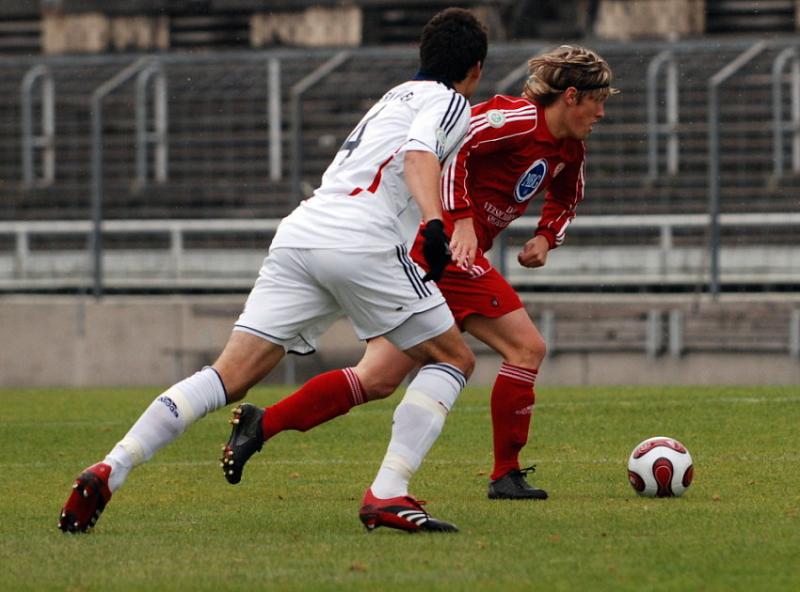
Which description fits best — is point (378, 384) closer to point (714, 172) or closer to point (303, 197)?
point (714, 172)

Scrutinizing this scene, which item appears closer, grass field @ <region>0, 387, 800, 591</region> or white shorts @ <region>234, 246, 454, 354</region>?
grass field @ <region>0, 387, 800, 591</region>

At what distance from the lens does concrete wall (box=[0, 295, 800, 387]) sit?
16766 millimetres

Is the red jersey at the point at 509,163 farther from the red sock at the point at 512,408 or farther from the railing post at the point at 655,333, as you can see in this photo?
the railing post at the point at 655,333

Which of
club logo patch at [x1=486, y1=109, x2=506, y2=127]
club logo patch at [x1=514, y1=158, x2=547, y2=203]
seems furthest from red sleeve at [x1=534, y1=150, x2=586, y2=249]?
club logo patch at [x1=486, y1=109, x2=506, y2=127]

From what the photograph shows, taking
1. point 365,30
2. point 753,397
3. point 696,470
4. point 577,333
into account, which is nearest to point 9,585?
point 696,470

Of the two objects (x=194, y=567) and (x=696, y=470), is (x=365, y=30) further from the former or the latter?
(x=194, y=567)

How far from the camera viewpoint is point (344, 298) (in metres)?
6.58

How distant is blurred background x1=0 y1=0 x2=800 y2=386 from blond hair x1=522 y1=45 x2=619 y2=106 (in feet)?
26.7

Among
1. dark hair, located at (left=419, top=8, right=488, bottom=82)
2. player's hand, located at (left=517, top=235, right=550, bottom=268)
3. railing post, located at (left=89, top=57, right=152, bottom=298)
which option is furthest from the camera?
railing post, located at (left=89, top=57, right=152, bottom=298)

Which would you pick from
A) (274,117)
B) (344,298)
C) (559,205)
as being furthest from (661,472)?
(274,117)

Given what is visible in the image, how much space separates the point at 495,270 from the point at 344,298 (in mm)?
1404

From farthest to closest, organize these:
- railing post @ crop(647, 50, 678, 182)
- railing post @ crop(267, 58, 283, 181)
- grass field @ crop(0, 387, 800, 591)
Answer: railing post @ crop(267, 58, 283, 181), railing post @ crop(647, 50, 678, 182), grass field @ crop(0, 387, 800, 591)

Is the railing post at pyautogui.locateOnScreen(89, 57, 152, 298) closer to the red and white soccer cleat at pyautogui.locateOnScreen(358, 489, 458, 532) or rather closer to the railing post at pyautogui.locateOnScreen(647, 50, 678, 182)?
the railing post at pyautogui.locateOnScreen(647, 50, 678, 182)

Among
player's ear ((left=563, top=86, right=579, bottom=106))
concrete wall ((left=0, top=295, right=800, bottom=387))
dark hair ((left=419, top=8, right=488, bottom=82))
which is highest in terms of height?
dark hair ((left=419, top=8, right=488, bottom=82))
